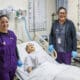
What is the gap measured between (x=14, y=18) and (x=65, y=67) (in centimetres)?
235

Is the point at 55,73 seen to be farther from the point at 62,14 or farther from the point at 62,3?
the point at 62,3

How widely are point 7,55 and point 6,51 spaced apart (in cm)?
5

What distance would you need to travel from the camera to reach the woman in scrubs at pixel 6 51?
10.8 feet

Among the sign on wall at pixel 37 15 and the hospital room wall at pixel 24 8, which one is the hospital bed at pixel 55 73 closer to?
the hospital room wall at pixel 24 8

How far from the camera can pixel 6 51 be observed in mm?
3312

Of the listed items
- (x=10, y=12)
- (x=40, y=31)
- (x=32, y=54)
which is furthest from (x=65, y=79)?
(x=40, y=31)

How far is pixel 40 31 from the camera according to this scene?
5508 millimetres

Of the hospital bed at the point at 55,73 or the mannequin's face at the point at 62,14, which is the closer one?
the hospital bed at the point at 55,73

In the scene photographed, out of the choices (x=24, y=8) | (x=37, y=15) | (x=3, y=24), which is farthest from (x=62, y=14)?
(x=37, y=15)

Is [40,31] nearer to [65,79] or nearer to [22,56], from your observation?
[22,56]

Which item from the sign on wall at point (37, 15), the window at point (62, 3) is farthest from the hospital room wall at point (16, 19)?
the window at point (62, 3)

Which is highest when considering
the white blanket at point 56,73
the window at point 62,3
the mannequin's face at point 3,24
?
the window at point 62,3

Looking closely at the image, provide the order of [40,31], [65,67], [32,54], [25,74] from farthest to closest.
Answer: [40,31]
[32,54]
[25,74]
[65,67]

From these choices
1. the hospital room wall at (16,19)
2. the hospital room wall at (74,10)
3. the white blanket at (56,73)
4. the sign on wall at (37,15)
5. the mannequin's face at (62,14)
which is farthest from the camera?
the hospital room wall at (74,10)
